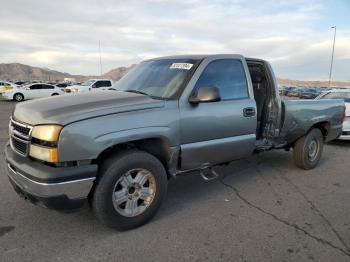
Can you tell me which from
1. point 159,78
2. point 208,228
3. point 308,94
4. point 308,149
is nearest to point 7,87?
point 159,78

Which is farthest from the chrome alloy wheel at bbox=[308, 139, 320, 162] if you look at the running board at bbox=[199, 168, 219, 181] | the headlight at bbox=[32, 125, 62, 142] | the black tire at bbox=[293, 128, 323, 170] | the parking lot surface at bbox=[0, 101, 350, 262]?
the headlight at bbox=[32, 125, 62, 142]

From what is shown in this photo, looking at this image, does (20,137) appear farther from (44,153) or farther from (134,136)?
(134,136)

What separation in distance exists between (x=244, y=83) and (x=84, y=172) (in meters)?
2.63

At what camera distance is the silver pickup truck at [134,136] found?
3.00 m

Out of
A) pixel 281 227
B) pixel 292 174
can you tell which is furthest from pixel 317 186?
pixel 281 227

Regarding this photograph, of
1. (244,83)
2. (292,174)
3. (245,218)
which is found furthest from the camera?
(292,174)

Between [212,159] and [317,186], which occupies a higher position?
[212,159]

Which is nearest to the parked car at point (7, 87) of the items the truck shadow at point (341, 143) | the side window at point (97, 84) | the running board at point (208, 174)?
the side window at point (97, 84)

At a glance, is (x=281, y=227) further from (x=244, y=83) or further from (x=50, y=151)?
(x=50, y=151)

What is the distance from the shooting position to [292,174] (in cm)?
579

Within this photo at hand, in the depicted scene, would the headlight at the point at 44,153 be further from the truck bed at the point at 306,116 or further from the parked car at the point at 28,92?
the parked car at the point at 28,92

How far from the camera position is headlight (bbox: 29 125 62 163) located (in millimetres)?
2934

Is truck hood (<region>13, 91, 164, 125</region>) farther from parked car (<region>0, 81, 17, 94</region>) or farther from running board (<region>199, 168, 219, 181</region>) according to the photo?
parked car (<region>0, 81, 17, 94</region>)

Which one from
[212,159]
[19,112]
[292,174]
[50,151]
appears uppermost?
[19,112]
